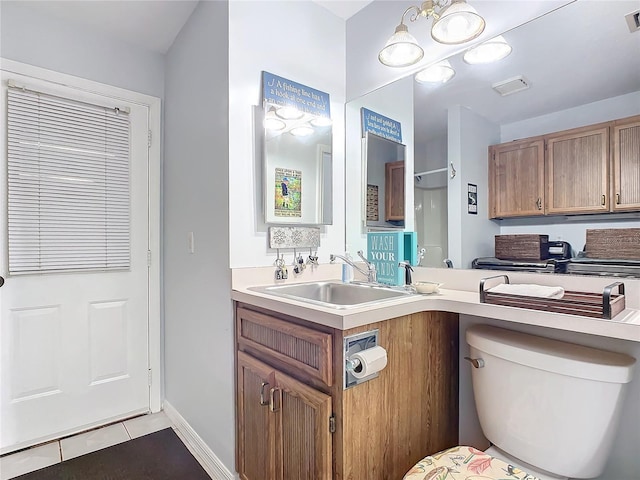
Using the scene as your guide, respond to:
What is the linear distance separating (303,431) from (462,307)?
0.67m

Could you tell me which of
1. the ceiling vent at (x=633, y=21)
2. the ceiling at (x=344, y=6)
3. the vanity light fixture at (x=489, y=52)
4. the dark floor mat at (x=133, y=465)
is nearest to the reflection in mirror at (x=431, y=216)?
Answer: the vanity light fixture at (x=489, y=52)

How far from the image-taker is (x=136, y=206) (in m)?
2.22

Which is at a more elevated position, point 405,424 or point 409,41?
point 409,41

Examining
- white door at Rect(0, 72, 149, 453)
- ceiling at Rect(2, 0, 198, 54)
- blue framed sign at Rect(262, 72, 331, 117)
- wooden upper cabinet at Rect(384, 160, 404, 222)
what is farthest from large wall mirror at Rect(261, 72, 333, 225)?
white door at Rect(0, 72, 149, 453)

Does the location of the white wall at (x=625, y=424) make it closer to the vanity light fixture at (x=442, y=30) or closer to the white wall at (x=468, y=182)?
the white wall at (x=468, y=182)

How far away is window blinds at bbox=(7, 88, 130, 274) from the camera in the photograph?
1840 mm

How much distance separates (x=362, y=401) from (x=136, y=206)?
1.91m

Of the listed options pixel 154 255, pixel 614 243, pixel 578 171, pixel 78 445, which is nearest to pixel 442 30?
pixel 578 171

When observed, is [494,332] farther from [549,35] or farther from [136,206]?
[136,206]

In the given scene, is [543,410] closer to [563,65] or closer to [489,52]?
[563,65]

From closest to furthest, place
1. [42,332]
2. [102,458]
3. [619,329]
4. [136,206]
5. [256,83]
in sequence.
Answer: [619,329], [256,83], [102,458], [42,332], [136,206]

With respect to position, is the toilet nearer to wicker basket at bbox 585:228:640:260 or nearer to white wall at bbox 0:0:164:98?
wicker basket at bbox 585:228:640:260

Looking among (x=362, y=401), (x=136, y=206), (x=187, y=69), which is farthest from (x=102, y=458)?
(x=187, y=69)

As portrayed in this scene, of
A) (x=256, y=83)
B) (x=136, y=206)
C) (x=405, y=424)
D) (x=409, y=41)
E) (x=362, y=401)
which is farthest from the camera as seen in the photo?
(x=136, y=206)
